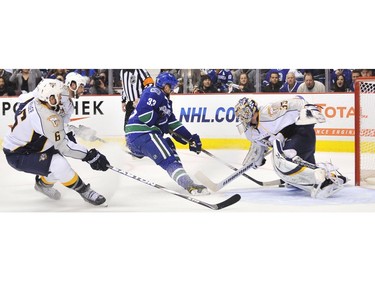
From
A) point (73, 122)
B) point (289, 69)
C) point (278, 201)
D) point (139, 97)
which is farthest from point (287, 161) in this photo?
point (73, 122)

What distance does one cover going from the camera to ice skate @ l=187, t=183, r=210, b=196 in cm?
479

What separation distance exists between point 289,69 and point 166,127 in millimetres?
946

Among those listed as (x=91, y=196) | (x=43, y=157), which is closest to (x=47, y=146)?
(x=43, y=157)

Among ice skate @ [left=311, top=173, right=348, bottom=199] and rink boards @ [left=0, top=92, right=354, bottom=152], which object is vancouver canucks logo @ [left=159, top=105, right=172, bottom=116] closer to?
rink boards @ [left=0, top=92, right=354, bottom=152]

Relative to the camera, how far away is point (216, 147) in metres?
5.06

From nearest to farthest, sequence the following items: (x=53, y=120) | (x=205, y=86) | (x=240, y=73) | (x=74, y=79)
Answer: (x=53, y=120)
(x=74, y=79)
(x=240, y=73)
(x=205, y=86)

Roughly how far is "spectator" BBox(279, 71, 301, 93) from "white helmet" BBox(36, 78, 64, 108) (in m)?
1.54

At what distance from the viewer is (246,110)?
4906mm

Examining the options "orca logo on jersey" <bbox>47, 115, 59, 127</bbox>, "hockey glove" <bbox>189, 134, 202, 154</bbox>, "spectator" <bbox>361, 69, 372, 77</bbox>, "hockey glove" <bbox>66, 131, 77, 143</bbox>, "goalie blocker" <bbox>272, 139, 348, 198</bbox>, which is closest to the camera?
"orca logo on jersey" <bbox>47, 115, 59, 127</bbox>

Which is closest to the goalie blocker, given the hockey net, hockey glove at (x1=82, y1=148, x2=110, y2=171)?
the hockey net

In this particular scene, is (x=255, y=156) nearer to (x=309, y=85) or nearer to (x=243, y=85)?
(x=243, y=85)

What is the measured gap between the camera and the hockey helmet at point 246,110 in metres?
4.91

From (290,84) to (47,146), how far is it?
1.72 meters

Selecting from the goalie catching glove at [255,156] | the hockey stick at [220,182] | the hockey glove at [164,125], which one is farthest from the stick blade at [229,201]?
the hockey glove at [164,125]
